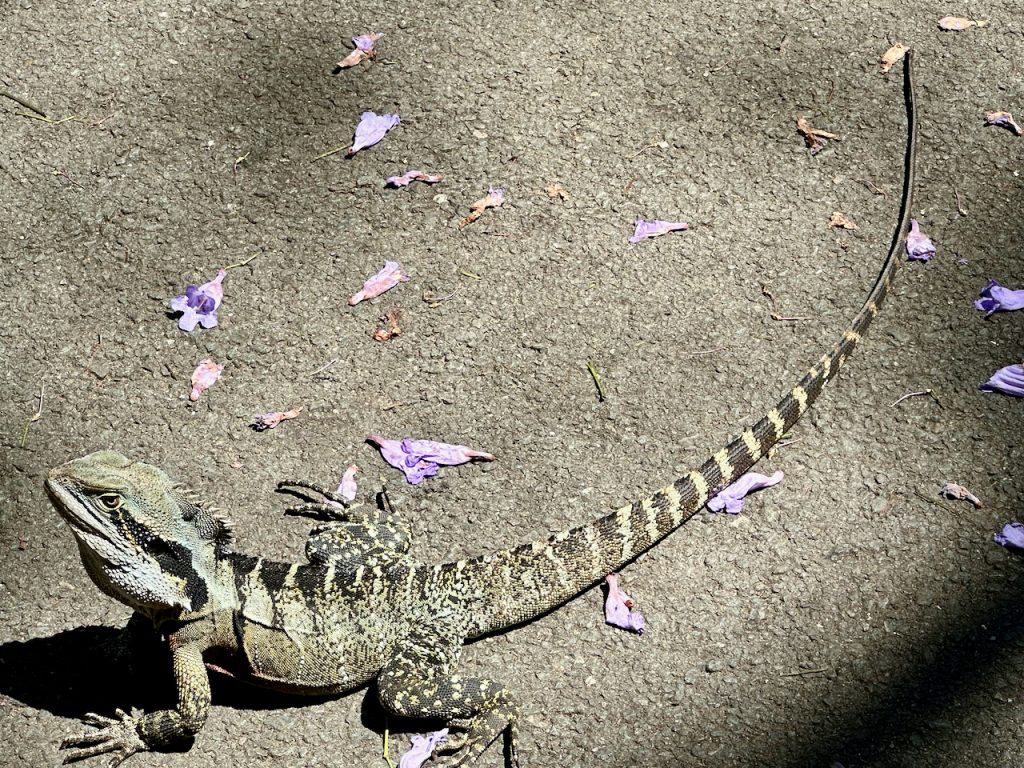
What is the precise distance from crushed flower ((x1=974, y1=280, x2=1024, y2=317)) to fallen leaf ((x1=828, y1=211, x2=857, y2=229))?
69 cm

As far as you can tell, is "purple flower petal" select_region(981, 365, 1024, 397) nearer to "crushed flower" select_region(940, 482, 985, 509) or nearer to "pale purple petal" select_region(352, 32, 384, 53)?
"crushed flower" select_region(940, 482, 985, 509)

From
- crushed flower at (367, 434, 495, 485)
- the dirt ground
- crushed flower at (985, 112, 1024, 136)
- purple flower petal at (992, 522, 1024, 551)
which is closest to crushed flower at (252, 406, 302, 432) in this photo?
the dirt ground

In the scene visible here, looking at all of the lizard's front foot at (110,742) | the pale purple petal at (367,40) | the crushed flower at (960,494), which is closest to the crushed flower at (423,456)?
the lizard's front foot at (110,742)

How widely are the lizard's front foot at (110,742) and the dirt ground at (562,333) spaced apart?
0.39 ft

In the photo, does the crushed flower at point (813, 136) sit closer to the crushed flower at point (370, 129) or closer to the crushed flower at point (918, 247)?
the crushed flower at point (918, 247)

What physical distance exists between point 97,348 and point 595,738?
114 inches

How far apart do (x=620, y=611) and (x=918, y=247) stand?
2366mm

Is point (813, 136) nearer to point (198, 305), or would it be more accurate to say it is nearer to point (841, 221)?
point (841, 221)

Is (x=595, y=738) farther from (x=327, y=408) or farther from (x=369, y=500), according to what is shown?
(x=327, y=408)

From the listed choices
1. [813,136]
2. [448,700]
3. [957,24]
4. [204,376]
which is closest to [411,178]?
[204,376]

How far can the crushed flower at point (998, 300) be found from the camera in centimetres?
472

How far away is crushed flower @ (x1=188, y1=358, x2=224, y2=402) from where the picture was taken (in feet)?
15.5

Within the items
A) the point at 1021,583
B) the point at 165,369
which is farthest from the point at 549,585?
the point at 165,369

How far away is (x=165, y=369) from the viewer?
480cm
